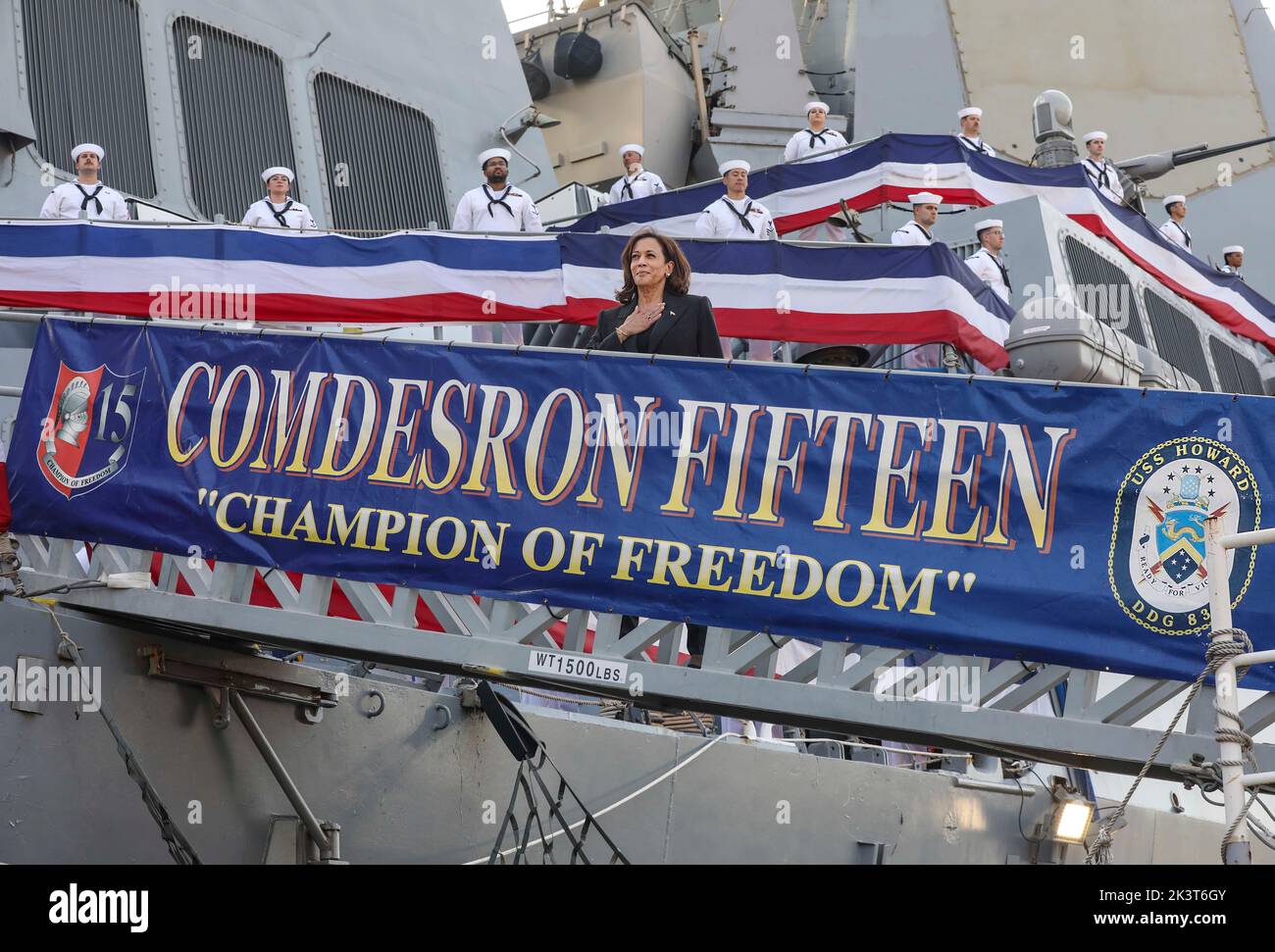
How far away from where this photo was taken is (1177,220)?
16.1 metres

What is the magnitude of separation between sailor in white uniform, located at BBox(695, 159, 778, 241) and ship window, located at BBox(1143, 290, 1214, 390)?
297cm

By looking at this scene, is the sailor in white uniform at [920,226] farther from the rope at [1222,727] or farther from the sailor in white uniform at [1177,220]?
the rope at [1222,727]

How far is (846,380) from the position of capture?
5879 millimetres

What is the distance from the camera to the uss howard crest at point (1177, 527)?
17.9ft

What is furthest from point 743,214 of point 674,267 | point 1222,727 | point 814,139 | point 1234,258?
point 1234,258

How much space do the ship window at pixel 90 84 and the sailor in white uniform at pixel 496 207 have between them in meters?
1.95

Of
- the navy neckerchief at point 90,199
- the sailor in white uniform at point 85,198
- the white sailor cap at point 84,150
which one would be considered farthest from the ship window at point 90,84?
the navy neckerchief at point 90,199

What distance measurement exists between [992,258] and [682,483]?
5.54 meters

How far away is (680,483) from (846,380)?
686 mm

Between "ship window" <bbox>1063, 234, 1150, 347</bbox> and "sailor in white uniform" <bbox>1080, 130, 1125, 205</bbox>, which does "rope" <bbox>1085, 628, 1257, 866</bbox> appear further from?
"sailor in white uniform" <bbox>1080, 130, 1125, 205</bbox>

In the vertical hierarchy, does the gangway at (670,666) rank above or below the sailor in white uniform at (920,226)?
below

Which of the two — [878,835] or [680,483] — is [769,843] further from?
[680,483]

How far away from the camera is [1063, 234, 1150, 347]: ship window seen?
1105 cm

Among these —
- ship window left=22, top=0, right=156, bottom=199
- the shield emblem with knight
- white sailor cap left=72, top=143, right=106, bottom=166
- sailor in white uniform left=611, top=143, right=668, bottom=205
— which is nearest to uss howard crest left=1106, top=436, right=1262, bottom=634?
the shield emblem with knight
